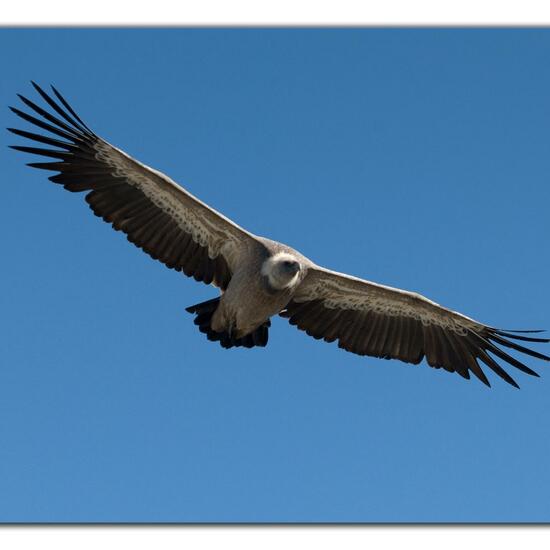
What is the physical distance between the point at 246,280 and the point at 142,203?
1.46 metres

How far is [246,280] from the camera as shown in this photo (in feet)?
32.8

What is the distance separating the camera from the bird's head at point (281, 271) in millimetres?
9820

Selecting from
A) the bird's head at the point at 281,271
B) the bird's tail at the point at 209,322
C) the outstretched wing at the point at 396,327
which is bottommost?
the bird's tail at the point at 209,322

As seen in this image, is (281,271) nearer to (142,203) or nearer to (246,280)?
(246,280)

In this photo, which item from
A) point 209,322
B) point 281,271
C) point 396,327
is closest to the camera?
point 281,271

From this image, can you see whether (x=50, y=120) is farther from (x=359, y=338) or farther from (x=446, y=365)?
(x=446, y=365)

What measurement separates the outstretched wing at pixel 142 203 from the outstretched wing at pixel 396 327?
1094mm

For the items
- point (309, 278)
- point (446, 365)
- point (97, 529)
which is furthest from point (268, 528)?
point (446, 365)

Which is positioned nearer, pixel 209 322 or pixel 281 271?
pixel 281 271

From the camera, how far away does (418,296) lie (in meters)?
11.0

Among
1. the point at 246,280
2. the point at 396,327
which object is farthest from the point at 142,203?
the point at 396,327

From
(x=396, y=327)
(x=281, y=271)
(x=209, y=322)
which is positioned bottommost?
(x=209, y=322)

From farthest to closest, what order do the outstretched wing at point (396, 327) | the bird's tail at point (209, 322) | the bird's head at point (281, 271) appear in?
the outstretched wing at point (396, 327)
the bird's tail at point (209, 322)
the bird's head at point (281, 271)

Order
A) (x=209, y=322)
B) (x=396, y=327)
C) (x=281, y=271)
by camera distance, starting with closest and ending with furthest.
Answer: (x=281, y=271)
(x=209, y=322)
(x=396, y=327)
